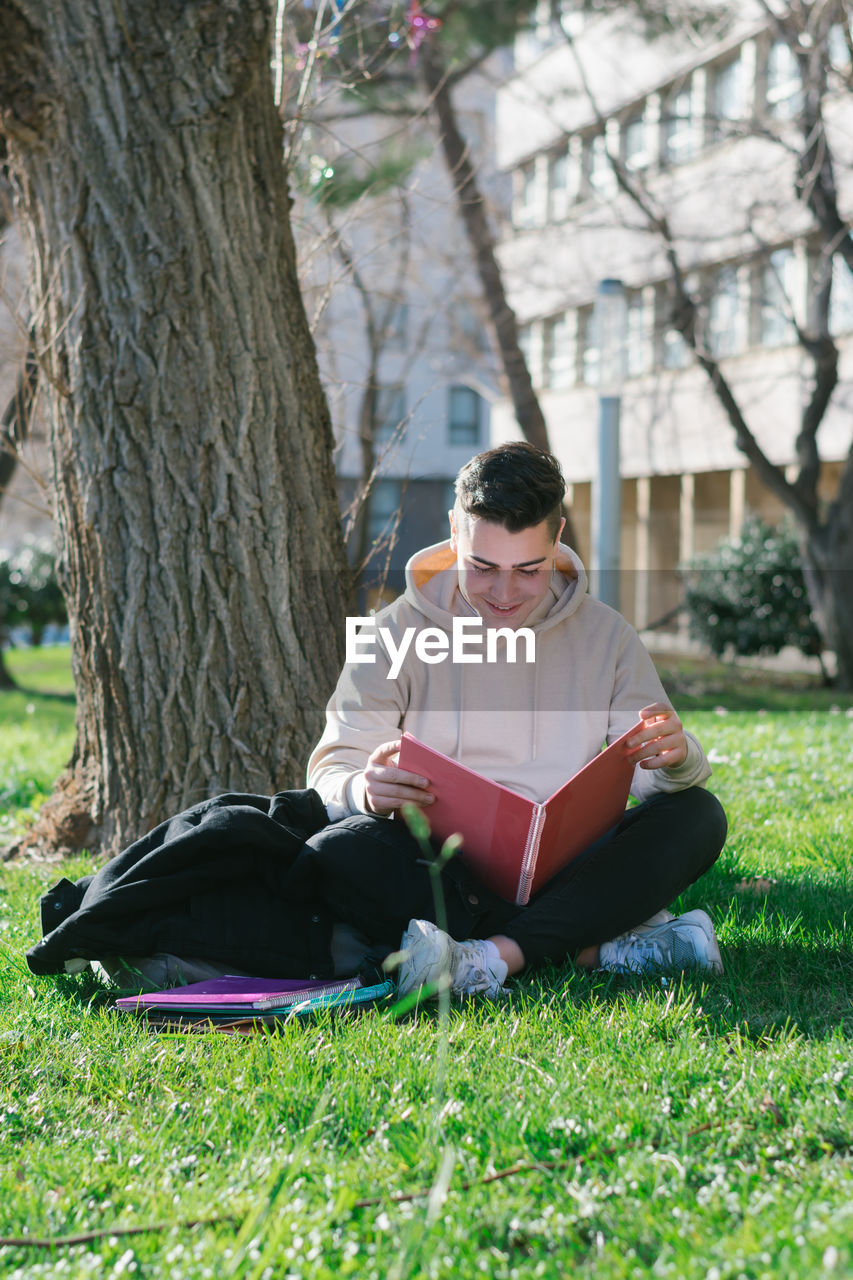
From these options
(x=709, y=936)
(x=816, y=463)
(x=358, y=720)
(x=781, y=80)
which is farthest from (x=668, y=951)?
(x=781, y=80)

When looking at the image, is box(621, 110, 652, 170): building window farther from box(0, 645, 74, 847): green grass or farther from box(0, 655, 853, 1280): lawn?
box(0, 655, 853, 1280): lawn

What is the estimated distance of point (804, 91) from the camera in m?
10.3

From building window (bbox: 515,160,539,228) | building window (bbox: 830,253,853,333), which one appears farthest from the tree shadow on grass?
building window (bbox: 515,160,539,228)

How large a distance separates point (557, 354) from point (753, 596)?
357 inches

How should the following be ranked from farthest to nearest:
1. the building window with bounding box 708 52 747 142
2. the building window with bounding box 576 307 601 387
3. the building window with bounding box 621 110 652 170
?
the building window with bounding box 576 307 601 387
the building window with bounding box 621 110 652 170
the building window with bounding box 708 52 747 142

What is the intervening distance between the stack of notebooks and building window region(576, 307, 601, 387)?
61.5 feet

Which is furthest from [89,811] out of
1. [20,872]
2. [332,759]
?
[332,759]

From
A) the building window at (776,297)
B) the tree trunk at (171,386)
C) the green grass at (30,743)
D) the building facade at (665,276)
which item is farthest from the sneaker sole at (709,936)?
the building window at (776,297)

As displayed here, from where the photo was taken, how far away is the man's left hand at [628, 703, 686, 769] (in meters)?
2.85

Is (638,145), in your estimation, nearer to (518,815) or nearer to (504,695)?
(504,695)

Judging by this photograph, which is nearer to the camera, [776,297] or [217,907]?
[217,907]

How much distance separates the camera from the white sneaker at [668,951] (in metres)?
3.02

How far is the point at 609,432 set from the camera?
969cm

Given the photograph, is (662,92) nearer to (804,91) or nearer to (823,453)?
(823,453)
